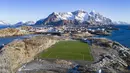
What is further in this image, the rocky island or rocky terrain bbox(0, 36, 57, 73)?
the rocky island

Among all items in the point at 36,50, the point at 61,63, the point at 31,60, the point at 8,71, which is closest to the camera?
the point at 8,71

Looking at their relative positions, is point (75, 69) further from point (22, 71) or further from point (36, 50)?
point (36, 50)

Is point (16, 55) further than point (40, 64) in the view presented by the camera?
No

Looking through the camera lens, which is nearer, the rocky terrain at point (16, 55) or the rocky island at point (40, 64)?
the rocky terrain at point (16, 55)

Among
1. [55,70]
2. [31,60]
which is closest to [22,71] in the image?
[55,70]

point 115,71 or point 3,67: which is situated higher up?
point 3,67

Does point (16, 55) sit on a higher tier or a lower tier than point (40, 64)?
higher

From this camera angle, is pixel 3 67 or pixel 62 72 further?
pixel 62 72

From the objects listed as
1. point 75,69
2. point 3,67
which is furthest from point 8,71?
point 75,69

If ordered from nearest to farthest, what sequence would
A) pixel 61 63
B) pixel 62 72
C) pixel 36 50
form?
pixel 62 72
pixel 61 63
pixel 36 50

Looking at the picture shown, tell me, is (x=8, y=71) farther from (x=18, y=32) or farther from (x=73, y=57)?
(x=18, y=32)
